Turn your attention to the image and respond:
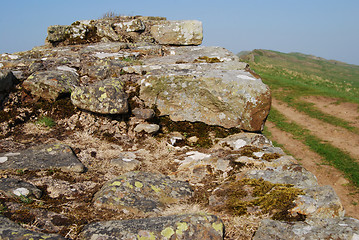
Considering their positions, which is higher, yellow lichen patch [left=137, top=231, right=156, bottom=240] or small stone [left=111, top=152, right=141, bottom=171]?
yellow lichen patch [left=137, top=231, right=156, bottom=240]

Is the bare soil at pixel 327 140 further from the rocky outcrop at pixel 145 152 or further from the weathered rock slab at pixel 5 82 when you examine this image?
the weathered rock slab at pixel 5 82

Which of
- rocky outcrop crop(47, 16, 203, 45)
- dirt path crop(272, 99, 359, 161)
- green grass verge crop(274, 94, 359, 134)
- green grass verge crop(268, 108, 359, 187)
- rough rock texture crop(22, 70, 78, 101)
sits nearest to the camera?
rough rock texture crop(22, 70, 78, 101)

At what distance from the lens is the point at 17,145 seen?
5.21 m

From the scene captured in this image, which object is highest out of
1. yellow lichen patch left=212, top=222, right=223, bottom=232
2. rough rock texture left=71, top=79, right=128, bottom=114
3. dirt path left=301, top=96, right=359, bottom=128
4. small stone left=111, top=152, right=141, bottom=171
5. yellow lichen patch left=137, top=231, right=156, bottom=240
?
rough rock texture left=71, top=79, right=128, bottom=114

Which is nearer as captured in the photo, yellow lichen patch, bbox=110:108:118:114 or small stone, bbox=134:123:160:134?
yellow lichen patch, bbox=110:108:118:114

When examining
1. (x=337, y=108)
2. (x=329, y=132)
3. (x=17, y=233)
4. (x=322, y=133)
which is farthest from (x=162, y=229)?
(x=337, y=108)

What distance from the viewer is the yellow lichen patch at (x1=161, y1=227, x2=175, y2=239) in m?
2.81

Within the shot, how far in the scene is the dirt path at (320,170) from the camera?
9.51m

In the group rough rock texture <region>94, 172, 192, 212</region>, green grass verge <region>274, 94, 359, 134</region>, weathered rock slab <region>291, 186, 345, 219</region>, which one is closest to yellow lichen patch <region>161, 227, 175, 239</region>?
rough rock texture <region>94, 172, 192, 212</region>

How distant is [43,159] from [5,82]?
271 centimetres

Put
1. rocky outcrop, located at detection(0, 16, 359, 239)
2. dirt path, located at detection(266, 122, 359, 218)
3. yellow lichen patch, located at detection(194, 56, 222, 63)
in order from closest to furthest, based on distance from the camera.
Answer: rocky outcrop, located at detection(0, 16, 359, 239) < yellow lichen patch, located at detection(194, 56, 222, 63) < dirt path, located at detection(266, 122, 359, 218)

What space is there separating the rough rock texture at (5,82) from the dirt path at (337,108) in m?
17.1

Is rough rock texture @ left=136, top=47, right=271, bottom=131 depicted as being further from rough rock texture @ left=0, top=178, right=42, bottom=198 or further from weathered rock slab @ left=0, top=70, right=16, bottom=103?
rough rock texture @ left=0, top=178, right=42, bottom=198

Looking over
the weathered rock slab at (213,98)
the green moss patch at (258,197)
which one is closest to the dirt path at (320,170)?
the weathered rock slab at (213,98)
